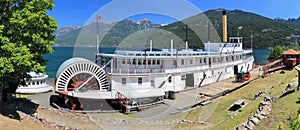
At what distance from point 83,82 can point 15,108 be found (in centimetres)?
675

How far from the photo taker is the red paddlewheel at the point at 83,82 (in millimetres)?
22391

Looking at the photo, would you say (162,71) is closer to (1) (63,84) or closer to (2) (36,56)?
(1) (63,84)

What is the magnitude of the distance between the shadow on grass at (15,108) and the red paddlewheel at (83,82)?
446 centimetres

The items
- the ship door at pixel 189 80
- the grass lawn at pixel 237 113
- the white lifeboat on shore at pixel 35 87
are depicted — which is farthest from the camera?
the white lifeboat on shore at pixel 35 87

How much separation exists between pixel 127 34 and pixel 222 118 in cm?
1545

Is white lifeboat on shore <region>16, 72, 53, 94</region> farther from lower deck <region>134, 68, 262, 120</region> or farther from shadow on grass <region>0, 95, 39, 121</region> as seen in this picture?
lower deck <region>134, 68, 262, 120</region>

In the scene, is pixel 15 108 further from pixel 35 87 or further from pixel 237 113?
pixel 237 113

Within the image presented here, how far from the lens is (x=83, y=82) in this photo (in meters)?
22.8

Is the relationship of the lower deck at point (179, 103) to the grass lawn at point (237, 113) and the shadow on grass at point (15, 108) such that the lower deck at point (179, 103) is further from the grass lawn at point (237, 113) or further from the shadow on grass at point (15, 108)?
the shadow on grass at point (15, 108)

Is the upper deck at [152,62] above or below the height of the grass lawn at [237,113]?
above

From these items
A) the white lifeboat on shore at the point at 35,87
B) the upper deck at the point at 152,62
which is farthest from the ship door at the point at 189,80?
the white lifeboat on shore at the point at 35,87

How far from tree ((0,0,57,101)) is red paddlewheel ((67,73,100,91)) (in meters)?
6.33

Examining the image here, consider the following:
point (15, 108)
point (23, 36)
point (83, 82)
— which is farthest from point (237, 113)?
point (15, 108)

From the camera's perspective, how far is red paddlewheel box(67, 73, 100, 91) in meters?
22.4
